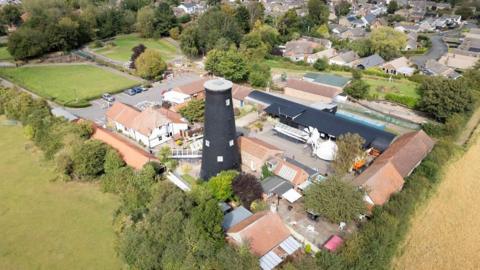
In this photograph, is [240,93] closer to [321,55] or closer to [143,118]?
[143,118]

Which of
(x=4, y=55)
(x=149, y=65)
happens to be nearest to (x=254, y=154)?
(x=149, y=65)

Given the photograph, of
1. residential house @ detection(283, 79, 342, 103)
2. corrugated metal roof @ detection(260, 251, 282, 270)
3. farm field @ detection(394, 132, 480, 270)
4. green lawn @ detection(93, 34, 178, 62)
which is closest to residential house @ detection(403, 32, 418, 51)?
residential house @ detection(283, 79, 342, 103)

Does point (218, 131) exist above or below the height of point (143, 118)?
above

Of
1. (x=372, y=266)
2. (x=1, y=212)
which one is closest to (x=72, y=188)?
(x=1, y=212)

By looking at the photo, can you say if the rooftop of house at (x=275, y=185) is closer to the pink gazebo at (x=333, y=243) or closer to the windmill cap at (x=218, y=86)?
the pink gazebo at (x=333, y=243)

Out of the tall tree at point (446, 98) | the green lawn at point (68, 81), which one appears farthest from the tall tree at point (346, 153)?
the green lawn at point (68, 81)

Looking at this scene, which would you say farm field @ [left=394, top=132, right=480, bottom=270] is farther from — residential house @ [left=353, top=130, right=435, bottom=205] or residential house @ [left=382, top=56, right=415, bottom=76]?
residential house @ [left=382, top=56, right=415, bottom=76]

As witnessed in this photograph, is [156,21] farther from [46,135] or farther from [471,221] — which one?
[471,221]
